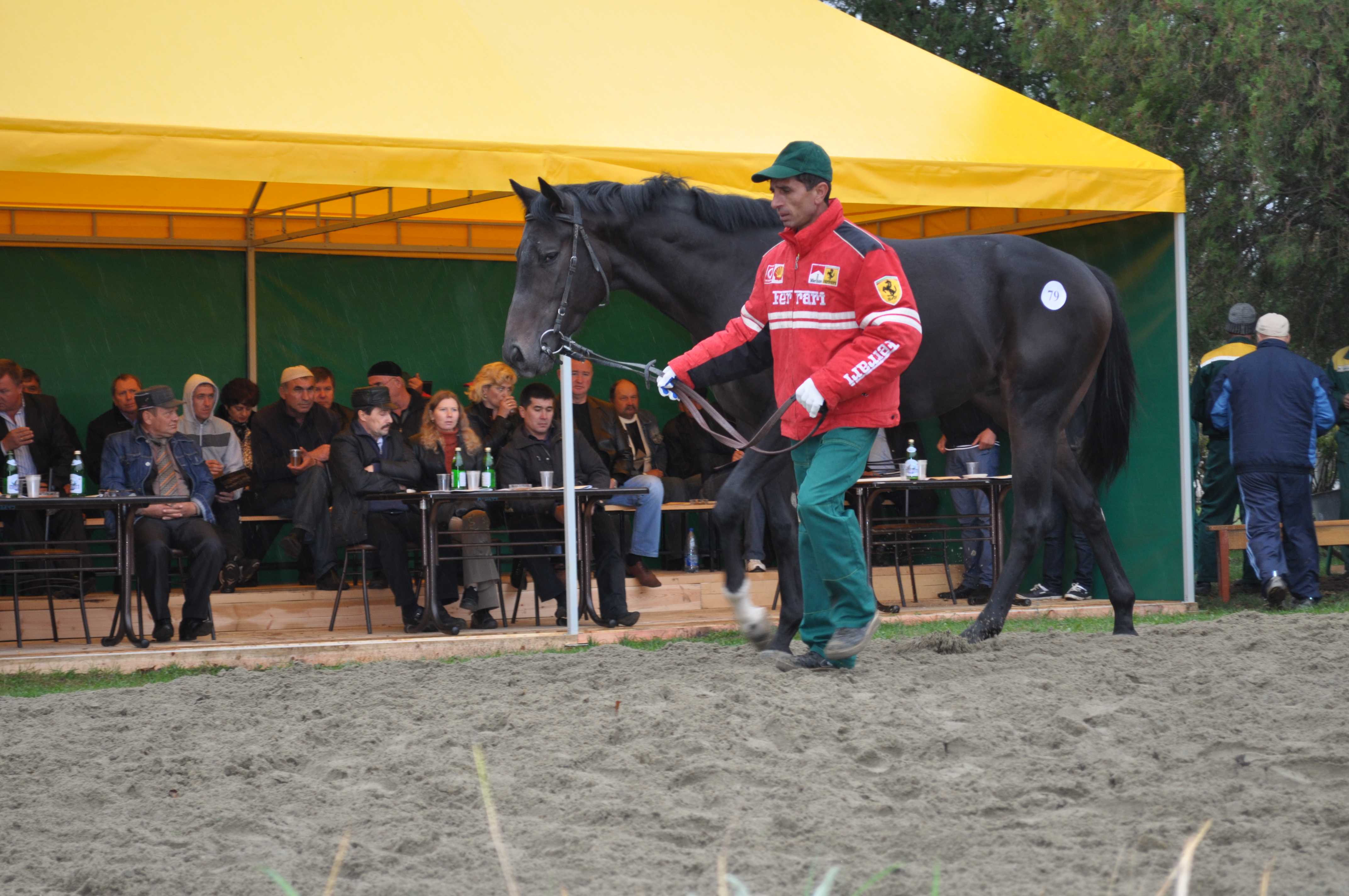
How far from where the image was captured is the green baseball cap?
457 centimetres

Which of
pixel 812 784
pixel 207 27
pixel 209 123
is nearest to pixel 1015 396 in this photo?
pixel 812 784

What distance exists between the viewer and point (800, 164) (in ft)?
15.0

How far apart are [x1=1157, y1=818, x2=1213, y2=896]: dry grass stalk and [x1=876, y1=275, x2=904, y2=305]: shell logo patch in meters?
2.14

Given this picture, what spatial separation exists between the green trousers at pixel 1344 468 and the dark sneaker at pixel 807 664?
666cm

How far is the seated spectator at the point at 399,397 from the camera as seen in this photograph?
9.26 m

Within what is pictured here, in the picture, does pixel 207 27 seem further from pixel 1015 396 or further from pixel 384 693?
pixel 1015 396

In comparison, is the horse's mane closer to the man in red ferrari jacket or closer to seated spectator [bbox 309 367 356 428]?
the man in red ferrari jacket

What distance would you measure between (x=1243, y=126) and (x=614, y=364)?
8.60 m

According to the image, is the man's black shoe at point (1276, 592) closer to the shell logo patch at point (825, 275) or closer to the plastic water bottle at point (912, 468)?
the plastic water bottle at point (912, 468)

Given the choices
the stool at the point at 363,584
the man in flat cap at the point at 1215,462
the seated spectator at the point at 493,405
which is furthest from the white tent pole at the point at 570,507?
the man in flat cap at the point at 1215,462

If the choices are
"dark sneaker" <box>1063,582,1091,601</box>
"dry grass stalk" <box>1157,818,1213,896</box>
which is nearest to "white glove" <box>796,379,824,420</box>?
"dry grass stalk" <box>1157,818,1213,896</box>

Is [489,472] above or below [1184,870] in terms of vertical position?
above

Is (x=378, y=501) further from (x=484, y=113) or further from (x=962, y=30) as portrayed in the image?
(x=962, y=30)

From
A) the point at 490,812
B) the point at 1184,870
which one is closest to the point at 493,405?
the point at 490,812
